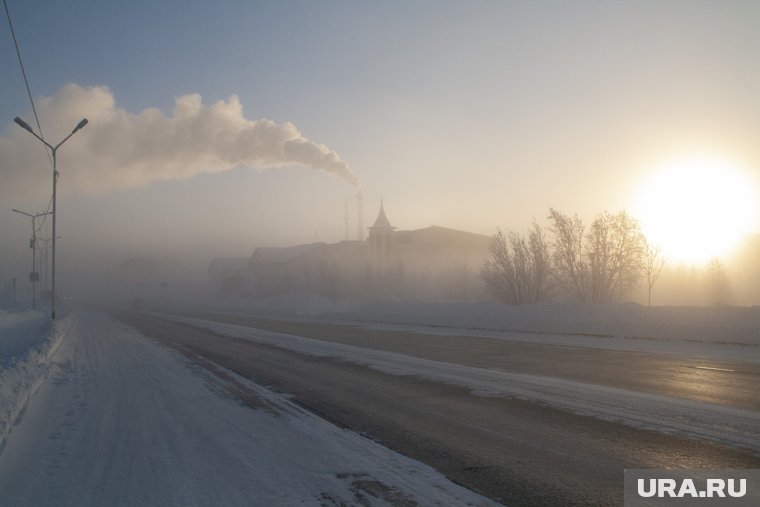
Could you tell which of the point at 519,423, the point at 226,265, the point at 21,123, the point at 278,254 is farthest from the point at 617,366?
the point at 226,265

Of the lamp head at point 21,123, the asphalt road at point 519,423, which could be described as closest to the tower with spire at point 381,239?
the lamp head at point 21,123

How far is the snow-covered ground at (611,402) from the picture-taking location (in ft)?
26.2

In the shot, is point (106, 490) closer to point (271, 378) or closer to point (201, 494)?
point (201, 494)

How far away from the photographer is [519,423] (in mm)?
8648

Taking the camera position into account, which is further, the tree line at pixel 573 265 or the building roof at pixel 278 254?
the building roof at pixel 278 254

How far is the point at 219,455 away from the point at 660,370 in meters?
11.8

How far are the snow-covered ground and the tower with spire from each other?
7259cm

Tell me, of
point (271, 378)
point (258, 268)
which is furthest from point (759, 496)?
point (258, 268)

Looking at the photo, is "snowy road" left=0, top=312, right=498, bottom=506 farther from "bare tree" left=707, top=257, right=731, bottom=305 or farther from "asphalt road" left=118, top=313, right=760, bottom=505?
"bare tree" left=707, top=257, right=731, bottom=305

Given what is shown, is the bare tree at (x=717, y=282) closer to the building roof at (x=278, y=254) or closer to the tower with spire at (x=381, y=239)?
the tower with spire at (x=381, y=239)

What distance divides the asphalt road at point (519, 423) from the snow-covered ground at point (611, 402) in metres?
0.46

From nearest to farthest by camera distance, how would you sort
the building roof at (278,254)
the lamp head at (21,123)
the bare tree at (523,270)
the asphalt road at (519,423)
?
the asphalt road at (519,423)
the lamp head at (21,123)
the bare tree at (523,270)
the building roof at (278,254)

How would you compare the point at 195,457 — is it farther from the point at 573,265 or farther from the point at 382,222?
the point at 382,222

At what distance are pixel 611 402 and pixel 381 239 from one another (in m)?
82.3
